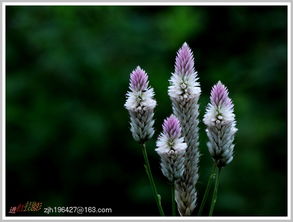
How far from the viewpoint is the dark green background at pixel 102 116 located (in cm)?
566

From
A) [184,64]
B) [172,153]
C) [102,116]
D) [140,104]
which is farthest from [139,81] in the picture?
[102,116]

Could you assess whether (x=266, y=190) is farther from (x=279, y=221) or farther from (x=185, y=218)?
(x=185, y=218)

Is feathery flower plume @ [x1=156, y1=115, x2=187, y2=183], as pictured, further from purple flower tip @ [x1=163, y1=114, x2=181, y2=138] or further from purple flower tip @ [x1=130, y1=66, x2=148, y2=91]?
purple flower tip @ [x1=130, y1=66, x2=148, y2=91]

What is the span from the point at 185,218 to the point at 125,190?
2.87 m

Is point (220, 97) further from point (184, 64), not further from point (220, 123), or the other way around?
point (184, 64)

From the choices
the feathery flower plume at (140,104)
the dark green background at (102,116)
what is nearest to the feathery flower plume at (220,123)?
the feathery flower plume at (140,104)

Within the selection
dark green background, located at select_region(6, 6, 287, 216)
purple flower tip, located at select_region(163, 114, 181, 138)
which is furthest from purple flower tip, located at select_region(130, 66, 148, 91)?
dark green background, located at select_region(6, 6, 287, 216)

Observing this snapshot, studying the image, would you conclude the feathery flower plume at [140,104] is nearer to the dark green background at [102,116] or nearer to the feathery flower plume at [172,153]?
the feathery flower plume at [172,153]

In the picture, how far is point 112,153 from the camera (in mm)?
5848

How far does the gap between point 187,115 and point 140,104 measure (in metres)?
0.25

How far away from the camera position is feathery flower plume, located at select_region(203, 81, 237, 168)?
2.81 metres

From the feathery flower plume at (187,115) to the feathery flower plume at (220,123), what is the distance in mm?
90

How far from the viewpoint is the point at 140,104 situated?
289 centimetres

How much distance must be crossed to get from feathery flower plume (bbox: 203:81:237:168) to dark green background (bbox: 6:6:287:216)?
2.42 meters
